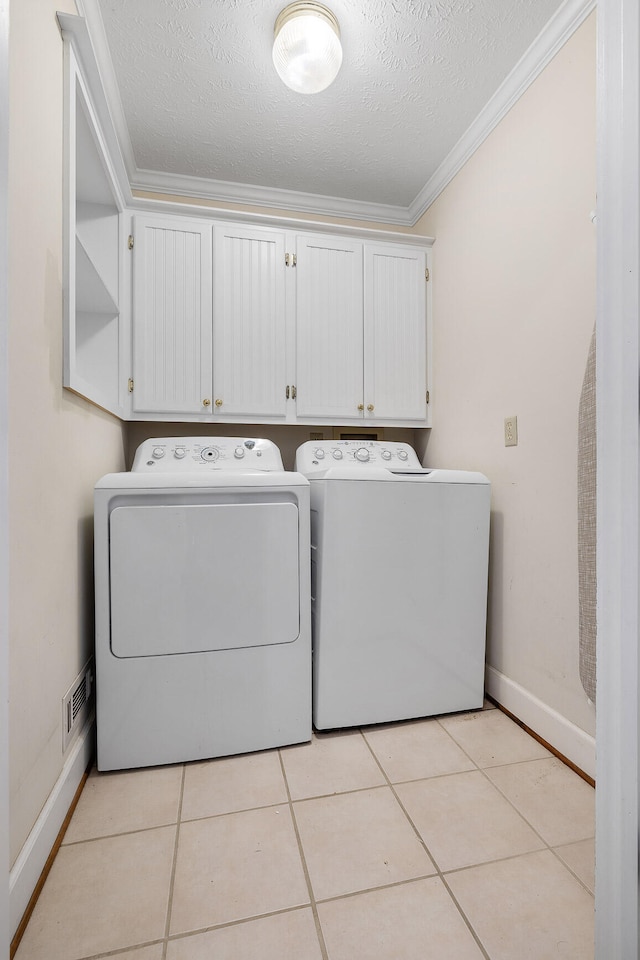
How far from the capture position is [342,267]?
2.32 metres

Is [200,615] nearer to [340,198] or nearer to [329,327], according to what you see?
[329,327]

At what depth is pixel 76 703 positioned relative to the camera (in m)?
1.37

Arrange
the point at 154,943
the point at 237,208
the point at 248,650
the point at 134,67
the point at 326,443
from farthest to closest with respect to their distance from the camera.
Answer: the point at 237,208
the point at 326,443
the point at 134,67
the point at 248,650
the point at 154,943

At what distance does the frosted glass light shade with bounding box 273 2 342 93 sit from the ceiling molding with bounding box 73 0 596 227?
1.87ft

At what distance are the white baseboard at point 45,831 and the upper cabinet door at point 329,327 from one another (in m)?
1.58

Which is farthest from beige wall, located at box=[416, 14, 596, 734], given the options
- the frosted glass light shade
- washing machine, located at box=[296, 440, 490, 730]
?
the frosted glass light shade

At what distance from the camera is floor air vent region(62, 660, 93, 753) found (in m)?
1.26

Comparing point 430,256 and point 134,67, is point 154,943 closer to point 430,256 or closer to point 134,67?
point 134,67

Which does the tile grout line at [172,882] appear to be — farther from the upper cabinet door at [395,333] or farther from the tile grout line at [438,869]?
the upper cabinet door at [395,333]

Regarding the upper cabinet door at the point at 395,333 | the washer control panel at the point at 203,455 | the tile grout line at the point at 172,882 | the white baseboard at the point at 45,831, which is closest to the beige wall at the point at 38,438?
the white baseboard at the point at 45,831

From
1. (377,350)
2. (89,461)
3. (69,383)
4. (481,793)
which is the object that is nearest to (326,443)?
(377,350)

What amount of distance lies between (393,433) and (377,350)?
514 mm

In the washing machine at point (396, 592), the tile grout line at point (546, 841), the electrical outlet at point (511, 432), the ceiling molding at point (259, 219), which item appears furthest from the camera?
the ceiling molding at point (259, 219)

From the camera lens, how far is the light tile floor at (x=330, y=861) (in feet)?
2.99
